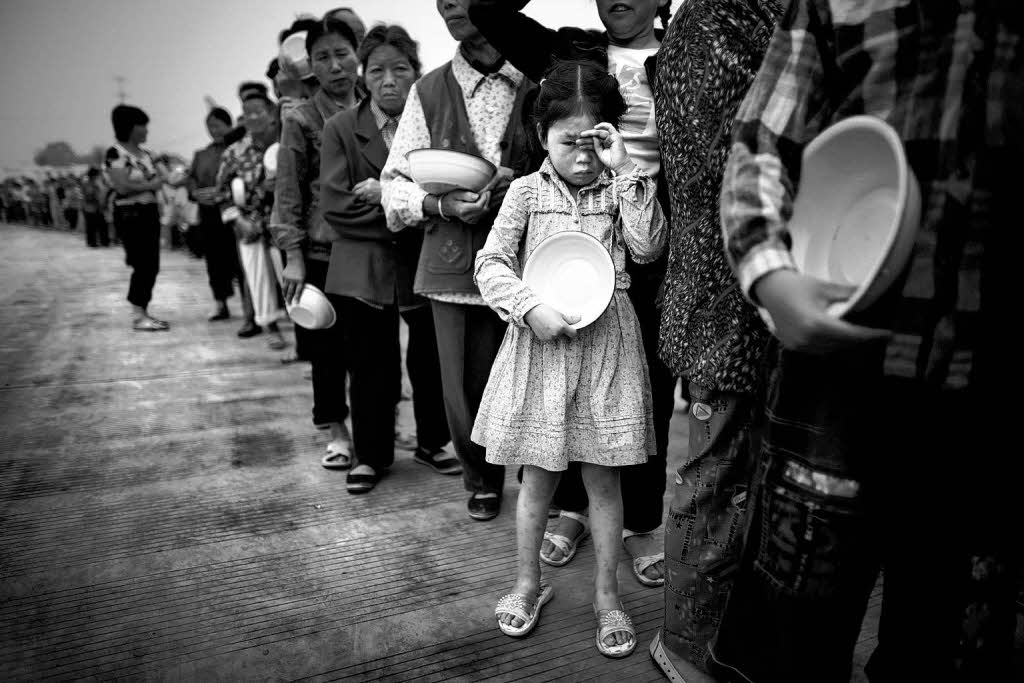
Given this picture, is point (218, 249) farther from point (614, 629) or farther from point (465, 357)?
point (614, 629)

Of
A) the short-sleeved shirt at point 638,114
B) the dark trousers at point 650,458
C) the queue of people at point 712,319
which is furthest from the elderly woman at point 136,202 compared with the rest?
the short-sleeved shirt at point 638,114

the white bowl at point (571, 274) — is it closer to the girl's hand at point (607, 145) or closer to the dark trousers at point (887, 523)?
the girl's hand at point (607, 145)

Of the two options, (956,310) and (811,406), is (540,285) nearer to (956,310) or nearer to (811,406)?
(811,406)

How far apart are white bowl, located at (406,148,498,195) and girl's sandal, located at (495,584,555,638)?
136 centimetres

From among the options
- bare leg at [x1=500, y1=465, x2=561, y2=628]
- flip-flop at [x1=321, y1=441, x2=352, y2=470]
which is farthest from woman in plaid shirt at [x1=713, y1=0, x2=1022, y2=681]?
flip-flop at [x1=321, y1=441, x2=352, y2=470]

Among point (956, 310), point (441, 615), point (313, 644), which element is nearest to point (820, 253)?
point (956, 310)

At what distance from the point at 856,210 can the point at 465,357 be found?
5.46 feet

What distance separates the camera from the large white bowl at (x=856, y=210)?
0.91 meters

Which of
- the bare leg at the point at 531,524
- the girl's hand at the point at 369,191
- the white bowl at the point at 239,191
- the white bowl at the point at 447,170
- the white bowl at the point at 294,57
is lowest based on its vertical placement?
the bare leg at the point at 531,524

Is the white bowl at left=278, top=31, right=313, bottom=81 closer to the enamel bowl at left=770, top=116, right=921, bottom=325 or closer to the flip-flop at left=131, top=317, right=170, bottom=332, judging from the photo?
the flip-flop at left=131, top=317, right=170, bottom=332

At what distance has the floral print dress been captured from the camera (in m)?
1.81

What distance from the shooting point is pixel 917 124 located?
104 cm

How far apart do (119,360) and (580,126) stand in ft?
16.5

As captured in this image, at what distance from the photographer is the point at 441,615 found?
202cm
